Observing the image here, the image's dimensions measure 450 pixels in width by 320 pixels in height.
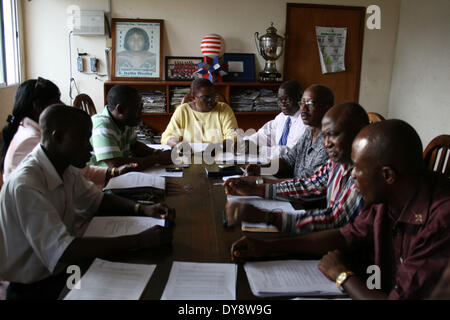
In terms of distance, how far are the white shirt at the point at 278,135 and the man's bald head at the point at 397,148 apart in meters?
1.65

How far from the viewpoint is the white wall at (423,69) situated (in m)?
3.90

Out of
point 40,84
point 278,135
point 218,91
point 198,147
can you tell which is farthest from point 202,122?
point 40,84

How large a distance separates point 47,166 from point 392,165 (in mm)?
1041

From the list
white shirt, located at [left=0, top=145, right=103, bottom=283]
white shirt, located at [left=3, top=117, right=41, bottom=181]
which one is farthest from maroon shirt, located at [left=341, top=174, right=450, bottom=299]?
white shirt, located at [left=3, top=117, right=41, bottom=181]

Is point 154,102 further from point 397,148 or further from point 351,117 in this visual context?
point 397,148

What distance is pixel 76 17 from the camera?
413 cm

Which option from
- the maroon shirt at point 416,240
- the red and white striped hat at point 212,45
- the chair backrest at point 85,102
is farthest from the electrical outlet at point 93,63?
the maroon shirt at point 416,240

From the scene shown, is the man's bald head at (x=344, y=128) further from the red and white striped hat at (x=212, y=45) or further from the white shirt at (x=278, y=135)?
the red and white striped hat at (x=212, y=45)

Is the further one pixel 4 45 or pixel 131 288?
pixel 4 45

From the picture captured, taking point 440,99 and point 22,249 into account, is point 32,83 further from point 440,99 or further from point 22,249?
point 440,99

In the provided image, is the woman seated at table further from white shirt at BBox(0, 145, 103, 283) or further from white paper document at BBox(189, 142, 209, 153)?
white paper document at BBox(189, 142, 209, 153)

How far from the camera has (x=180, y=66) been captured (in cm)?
439

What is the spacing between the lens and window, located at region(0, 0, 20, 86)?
3.77 meters
